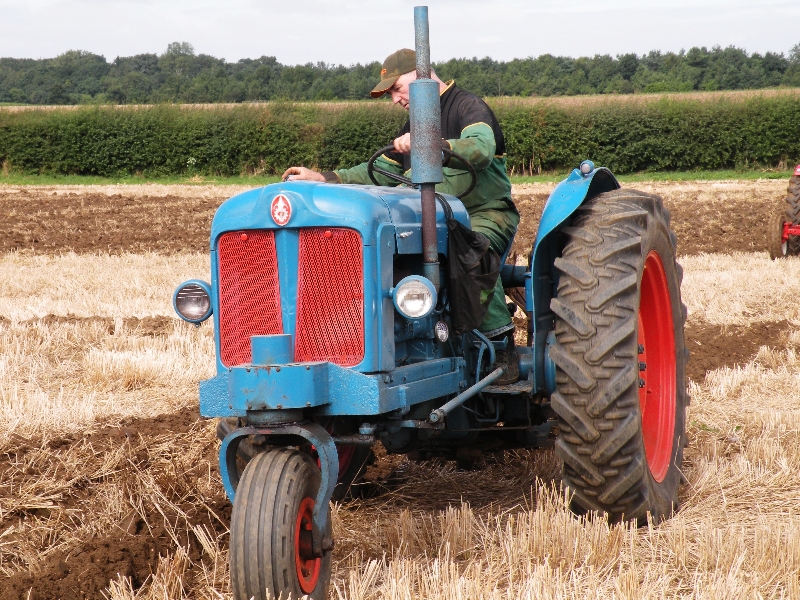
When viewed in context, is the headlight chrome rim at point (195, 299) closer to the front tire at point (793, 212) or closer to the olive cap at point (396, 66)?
the olive cap at point (396, 66)

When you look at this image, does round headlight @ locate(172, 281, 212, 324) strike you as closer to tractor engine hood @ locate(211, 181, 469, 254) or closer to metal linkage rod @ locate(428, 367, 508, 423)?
tractor engine hood @ locate(211, 181, 469, 254)

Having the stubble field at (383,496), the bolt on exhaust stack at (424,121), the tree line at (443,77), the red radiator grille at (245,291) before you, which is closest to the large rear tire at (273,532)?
the stubble field at (383,496)

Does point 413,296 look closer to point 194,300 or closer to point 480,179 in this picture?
point 194,300

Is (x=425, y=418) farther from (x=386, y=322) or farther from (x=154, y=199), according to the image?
(x=154, y=199)

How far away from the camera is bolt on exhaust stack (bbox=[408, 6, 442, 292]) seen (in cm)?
329

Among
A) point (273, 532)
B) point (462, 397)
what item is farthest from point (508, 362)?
point (273, 532)

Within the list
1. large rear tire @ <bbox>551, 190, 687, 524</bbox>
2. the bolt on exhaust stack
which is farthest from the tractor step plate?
the bolt on exhaust stack

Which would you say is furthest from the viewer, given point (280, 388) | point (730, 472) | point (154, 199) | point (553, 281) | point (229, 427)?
point (154, 199)

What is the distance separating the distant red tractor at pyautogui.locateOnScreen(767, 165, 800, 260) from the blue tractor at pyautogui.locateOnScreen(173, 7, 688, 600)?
7.85m

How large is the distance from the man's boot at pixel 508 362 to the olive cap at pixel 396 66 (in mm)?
1276

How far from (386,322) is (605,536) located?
41.9 inches

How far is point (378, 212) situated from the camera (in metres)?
3.31

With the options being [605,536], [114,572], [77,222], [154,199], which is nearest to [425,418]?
[605,536]

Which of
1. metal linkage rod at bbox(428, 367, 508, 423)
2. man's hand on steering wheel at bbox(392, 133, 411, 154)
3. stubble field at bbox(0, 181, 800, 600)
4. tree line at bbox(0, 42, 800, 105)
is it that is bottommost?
stubble field at bbox(0, 181, 800, 600)
